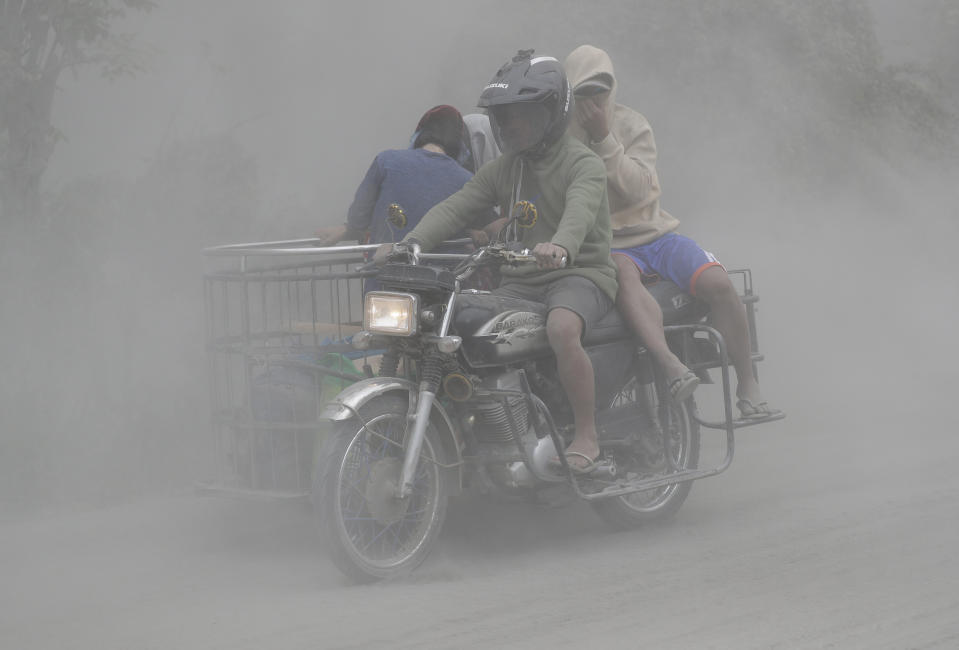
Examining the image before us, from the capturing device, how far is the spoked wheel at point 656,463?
5855mm

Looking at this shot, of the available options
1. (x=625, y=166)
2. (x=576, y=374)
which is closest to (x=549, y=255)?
(x=576, y=374)

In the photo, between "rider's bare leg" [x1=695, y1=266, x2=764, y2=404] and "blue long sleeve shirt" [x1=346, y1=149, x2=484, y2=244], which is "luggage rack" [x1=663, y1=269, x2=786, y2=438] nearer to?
"rider's bare leg" [x1=695, y1=266, x2=764, y2=404]

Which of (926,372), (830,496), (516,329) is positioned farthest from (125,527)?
(926,372)

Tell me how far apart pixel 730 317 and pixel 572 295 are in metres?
1.10

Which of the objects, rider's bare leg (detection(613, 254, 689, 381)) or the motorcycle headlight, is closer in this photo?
the motorcycle headlight

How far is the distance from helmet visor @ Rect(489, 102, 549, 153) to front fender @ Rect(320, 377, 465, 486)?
3.97ft

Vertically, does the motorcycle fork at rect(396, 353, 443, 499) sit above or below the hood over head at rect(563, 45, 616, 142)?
below

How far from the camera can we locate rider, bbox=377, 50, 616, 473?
17.1 feet

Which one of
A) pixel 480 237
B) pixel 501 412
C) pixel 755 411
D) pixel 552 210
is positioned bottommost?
pixel 755 411

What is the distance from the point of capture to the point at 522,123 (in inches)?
210

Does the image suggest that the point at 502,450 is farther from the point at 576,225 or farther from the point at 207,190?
the point at 207,190

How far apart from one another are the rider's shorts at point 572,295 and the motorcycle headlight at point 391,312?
29.0 inches

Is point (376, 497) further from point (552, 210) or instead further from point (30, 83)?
point (30, 83)

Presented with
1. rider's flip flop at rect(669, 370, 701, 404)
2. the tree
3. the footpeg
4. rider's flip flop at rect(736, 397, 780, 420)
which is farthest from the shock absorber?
the tree
